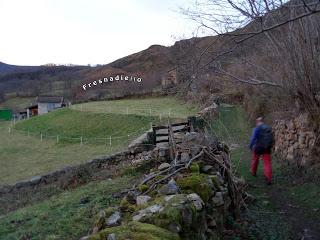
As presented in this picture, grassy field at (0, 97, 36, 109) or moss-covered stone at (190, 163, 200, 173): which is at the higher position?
moss-covered stone at (190, 163, 200, 173)

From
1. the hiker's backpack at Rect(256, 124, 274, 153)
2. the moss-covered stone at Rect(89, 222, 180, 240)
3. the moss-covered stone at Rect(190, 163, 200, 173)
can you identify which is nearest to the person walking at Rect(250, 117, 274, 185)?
the hiker's backpack at Rect(256, 124, 274, 153)

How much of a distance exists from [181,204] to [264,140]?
5978 mm

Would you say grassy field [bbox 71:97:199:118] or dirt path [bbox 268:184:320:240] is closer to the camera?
dirt path [bbox 268:184:320:240]

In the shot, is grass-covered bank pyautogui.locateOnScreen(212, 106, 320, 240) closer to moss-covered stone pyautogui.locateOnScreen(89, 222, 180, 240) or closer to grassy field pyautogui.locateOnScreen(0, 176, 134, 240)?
moss-covered stone pyautogui.locateOnScreen(89, 222, 180, 240)

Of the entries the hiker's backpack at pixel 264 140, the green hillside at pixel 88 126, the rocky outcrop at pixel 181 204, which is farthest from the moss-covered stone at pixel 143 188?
the green hillside at pixel 88 126

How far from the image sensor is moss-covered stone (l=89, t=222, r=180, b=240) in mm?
3974

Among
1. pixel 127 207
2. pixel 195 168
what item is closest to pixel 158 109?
pixel 195 168

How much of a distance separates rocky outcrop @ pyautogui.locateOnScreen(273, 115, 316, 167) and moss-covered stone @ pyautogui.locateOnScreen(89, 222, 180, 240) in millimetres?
6779

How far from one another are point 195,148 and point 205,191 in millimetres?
2105

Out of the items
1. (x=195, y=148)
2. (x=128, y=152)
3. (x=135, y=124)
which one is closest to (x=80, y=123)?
(x=135, y=124)

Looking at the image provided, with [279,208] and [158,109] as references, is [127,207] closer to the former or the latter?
[279,208]

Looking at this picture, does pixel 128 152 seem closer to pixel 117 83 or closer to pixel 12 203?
pixel 12 203

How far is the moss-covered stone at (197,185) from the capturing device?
591cm

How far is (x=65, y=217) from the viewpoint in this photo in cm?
812
